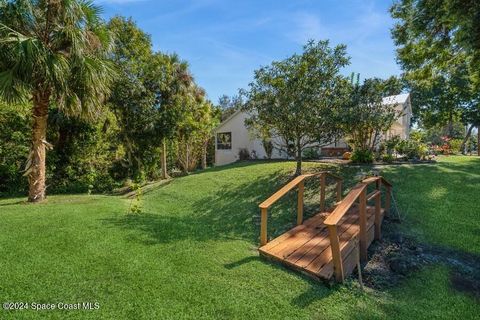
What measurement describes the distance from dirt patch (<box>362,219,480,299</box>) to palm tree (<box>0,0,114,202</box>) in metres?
7.93

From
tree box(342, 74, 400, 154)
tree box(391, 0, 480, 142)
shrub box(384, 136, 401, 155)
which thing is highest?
tree box(391, 0, 480, 142)

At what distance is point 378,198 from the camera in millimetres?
5422

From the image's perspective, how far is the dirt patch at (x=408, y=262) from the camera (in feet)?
13.3

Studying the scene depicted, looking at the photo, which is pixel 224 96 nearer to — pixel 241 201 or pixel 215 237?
pixel 241 201

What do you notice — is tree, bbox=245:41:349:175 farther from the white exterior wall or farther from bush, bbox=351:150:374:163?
the white exterior wall

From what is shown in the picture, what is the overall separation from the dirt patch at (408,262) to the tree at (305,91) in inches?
181

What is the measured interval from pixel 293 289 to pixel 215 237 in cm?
237

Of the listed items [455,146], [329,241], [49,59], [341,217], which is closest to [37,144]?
[49,59]

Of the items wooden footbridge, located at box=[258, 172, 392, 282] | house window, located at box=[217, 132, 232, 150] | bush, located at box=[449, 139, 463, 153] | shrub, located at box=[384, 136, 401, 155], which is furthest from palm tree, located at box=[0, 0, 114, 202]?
bush, located at box=[449, 139, 463, 153]

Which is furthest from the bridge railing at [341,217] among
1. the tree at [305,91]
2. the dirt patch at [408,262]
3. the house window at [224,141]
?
the house window at [224,141]

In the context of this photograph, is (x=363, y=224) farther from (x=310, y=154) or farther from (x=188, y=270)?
(x=310, y=154)

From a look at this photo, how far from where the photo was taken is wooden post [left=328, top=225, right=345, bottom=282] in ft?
11.4

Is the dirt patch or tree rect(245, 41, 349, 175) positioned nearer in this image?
the dirt patch

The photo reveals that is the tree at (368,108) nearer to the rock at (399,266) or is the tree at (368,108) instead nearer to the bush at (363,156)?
the bush at (363,156)
